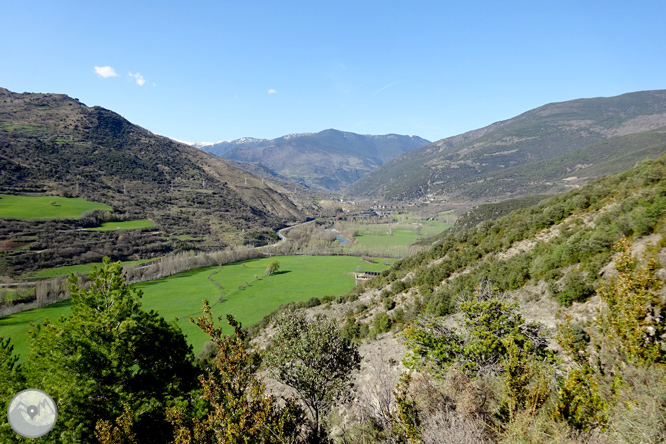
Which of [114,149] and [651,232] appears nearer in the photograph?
[651,232]

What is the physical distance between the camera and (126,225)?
104 meters

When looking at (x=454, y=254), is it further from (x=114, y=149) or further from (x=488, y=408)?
(x=114, y=149)

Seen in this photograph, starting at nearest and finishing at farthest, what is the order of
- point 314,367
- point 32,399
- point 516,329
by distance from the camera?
point 32,399 → point 516,329 → point 314,367

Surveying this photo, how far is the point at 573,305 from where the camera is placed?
12602 millimetres

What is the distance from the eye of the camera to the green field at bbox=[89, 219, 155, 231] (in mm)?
96481

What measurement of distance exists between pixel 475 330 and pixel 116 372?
48.0 ft

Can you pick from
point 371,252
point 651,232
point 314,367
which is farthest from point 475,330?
point 371,252

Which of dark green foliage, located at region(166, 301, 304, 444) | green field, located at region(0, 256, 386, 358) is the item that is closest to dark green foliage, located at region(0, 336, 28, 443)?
dark green foliage, located at region(166, 301, 304, 444)

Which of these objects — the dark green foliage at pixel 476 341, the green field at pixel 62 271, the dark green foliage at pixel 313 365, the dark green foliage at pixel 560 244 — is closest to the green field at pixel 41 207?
the green field at pixel 62 271

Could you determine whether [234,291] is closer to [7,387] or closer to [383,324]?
[383,324]

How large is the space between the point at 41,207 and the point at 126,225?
25.8m

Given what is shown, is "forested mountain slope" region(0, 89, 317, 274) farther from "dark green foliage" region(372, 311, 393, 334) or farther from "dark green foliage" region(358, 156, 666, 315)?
"dark green foliage" region(358, 156, 666, 315)

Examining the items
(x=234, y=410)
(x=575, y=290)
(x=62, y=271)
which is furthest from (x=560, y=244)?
(x=62, y=271)

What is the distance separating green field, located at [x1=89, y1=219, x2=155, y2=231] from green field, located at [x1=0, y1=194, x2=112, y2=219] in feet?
31.3
